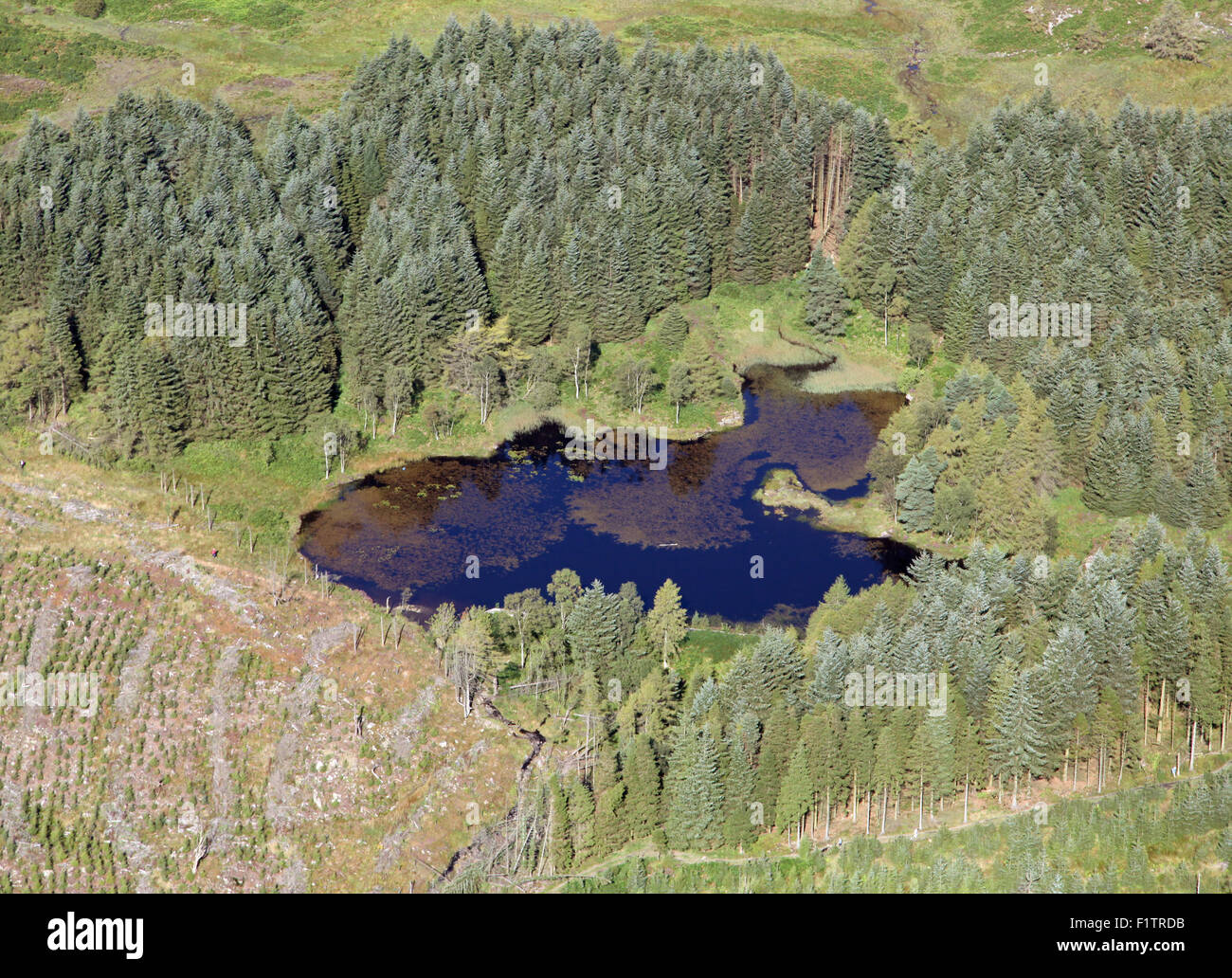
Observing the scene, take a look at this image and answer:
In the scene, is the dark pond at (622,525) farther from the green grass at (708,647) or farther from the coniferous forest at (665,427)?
the green grass at (708,647)

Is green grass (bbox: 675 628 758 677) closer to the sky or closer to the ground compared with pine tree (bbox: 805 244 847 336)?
closer to the ground

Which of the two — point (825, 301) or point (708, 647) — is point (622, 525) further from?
point (825, 301)

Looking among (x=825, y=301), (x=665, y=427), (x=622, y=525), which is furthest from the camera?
(x=825, y=301)

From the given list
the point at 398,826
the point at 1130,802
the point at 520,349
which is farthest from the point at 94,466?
the point at 1130,802

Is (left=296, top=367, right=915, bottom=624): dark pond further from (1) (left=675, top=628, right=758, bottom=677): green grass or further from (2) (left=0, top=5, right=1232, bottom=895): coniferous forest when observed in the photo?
(1) (left=675, top=628, right=758, bottom=677): green grass

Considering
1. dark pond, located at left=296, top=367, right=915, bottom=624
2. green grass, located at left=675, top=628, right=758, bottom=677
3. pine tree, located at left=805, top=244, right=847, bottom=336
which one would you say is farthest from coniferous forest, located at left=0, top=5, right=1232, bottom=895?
dark pond, located at left=296, top=367, right=915, bottom=624

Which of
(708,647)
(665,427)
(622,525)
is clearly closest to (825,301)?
(665,427)
